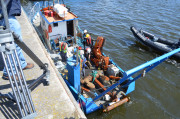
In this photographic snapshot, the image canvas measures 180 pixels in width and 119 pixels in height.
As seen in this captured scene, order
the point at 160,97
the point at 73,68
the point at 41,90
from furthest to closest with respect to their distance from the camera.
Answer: the point at 160,97 → the point at 73,68 → the point at 41,90

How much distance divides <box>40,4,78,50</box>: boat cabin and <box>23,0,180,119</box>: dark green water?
465 centimetres

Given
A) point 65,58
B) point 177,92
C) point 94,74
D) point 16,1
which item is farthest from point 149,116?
point 16,1

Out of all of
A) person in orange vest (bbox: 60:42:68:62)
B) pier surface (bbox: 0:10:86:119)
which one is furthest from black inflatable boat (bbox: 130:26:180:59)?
pier surface (bbox: 0:10:86:119)

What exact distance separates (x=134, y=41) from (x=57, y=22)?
9152 mm

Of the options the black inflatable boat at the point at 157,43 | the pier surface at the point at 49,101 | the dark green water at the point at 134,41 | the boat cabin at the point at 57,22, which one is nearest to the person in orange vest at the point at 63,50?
the boat cabin at the point at 57,22

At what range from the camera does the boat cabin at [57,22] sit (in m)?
10.0

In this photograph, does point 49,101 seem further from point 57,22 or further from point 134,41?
point 134,41

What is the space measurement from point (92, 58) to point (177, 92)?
5868mm

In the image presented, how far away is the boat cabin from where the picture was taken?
1004 cm

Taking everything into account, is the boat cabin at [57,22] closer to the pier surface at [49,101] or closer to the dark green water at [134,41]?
the dark green water at [134,41]

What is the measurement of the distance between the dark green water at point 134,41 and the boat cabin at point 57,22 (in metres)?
4.65

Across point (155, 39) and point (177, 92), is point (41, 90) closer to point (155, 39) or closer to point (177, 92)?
point (177, 92)

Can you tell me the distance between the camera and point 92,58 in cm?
1026

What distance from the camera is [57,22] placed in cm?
1018
